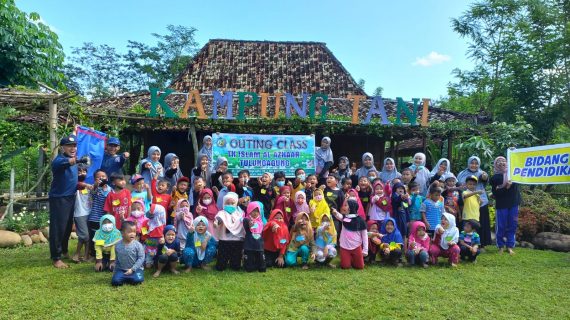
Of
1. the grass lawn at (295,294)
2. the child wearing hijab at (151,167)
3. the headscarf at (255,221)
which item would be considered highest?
the child wearing hijab at (151,167)

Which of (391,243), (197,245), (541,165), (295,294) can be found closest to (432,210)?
(391,243)

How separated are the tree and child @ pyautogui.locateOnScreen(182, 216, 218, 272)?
5820 millimetres

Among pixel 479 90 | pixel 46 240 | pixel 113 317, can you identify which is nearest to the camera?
pixel 113 317

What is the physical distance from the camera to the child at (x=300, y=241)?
5533 millimetres

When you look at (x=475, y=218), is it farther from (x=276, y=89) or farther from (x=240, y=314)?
(x=276, y=89)

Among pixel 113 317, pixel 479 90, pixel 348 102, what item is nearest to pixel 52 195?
pixel 113 317

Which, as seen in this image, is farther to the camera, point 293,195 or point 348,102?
point 348,102

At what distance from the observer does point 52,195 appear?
17.6 feet

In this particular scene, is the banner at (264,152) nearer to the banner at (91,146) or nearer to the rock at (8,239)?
the banner at (91,146)

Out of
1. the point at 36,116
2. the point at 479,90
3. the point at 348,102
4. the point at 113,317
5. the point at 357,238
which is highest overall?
the point at 479,90

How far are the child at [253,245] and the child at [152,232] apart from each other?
3.63 ft

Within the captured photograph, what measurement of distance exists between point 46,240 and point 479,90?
71.0ft

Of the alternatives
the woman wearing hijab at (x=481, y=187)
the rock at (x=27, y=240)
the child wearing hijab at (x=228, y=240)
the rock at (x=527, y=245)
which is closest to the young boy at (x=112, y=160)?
the child wearing hijab at (x=228, y=240)

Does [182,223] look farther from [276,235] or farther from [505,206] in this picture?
[505,206]
